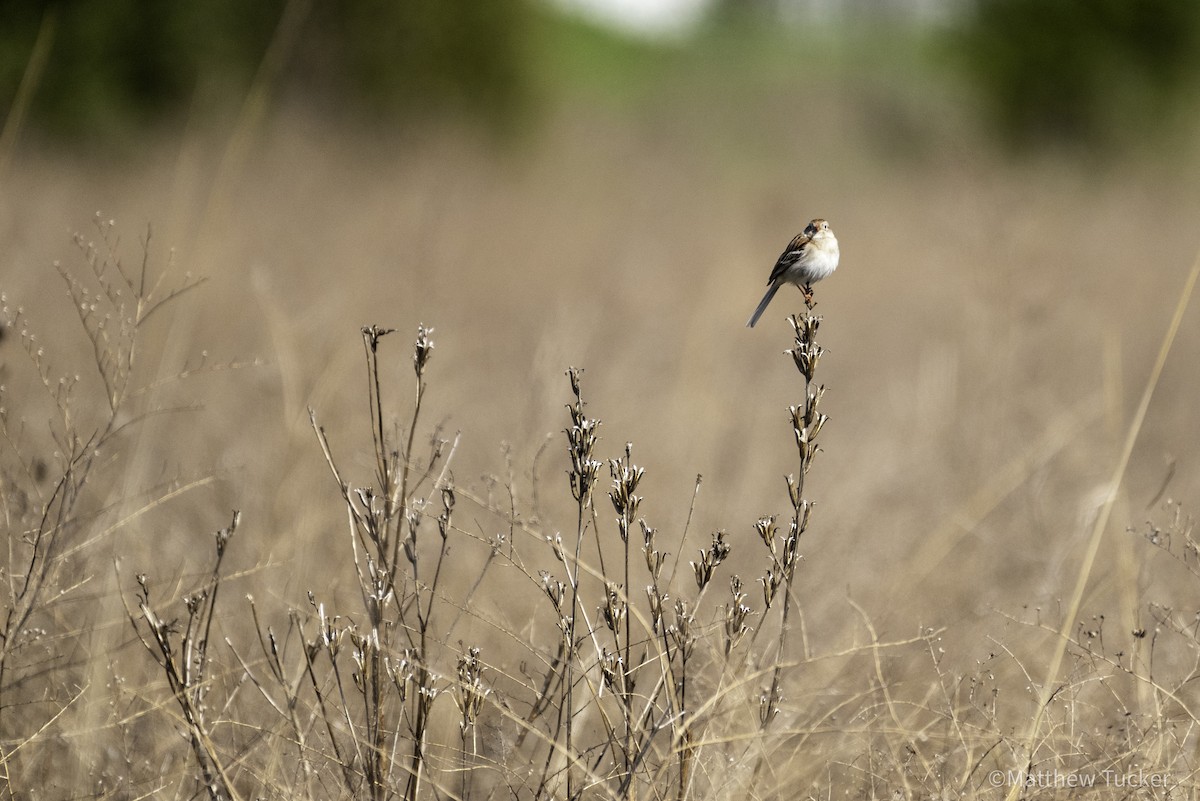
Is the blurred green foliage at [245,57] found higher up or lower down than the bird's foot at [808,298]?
higher up

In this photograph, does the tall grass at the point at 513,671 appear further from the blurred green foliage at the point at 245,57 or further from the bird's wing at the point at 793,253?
the blurred green foliage at the point at 245,57

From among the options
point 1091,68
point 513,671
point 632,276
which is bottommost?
point 513,671

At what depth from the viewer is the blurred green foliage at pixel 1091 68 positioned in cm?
1783

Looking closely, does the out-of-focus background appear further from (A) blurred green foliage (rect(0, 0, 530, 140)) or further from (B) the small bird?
(B) the small bird

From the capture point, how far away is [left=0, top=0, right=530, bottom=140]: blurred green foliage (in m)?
11.5

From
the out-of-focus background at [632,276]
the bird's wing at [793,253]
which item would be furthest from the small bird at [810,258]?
the out-of-focus background at [632,276]

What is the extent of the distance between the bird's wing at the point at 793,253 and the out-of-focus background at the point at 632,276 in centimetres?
92

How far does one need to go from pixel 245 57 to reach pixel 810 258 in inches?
470

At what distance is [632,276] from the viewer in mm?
8789

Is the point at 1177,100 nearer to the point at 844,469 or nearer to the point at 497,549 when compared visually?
the point at 844,469

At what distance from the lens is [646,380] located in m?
6.08

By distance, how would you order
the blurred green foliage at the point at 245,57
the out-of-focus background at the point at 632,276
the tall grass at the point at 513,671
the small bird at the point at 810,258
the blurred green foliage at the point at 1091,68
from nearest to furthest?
1. the tall grass at the point at 513,671
2. the small bird at the point at 810,258
3. the out-of-focus background at the point at 632,276
4. the blurred green foliage at the point at 245,57
5. the blurred green foliage at the point at 1091,68

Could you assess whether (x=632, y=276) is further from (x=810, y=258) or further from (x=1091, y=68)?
(x=1091, y=68)

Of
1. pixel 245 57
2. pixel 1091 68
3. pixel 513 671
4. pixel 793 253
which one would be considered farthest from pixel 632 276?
pixel 1091 68
